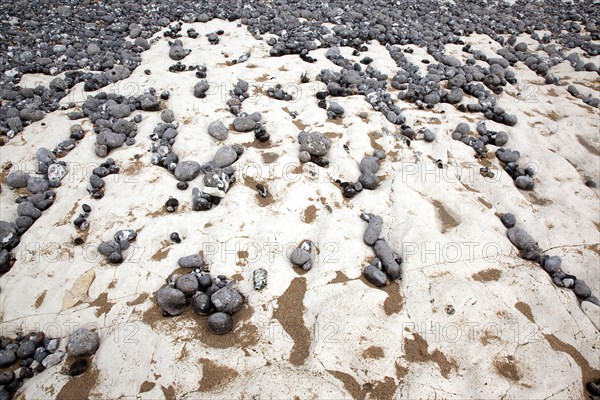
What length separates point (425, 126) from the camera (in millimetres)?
5285

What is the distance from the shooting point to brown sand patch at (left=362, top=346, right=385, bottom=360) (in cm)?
289

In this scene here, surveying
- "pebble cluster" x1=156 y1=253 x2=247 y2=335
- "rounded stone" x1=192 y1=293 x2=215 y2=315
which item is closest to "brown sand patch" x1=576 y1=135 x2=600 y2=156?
"pebble cluster" x1=156 y1=253 x2=247 y2=335

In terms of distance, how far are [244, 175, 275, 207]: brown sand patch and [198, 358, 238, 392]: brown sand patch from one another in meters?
1.73

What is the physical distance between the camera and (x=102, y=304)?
3.27 meters

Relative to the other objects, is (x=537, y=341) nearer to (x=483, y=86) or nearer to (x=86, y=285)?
(x=86, y=285)

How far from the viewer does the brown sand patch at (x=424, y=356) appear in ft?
9.45

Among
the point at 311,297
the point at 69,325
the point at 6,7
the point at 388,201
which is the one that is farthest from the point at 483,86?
the point at 6,7

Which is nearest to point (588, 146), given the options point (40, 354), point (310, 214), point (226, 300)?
point (310, 214)

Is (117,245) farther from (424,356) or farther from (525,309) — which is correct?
(525,309)

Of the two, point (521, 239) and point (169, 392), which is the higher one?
point (521, 239)

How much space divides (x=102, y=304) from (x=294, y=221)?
194 centimetres

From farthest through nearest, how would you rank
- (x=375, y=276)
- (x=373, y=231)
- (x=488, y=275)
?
1. (x=373, y=231)
2. (x=488, y=275)
3. (x=375, y=276)

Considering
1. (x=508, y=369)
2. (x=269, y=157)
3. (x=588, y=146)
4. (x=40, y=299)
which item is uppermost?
(x=588, y=146)

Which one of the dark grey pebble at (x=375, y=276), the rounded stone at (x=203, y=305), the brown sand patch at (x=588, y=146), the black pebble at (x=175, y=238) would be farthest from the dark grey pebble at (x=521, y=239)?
the black pebble at (x=175, y=238)
